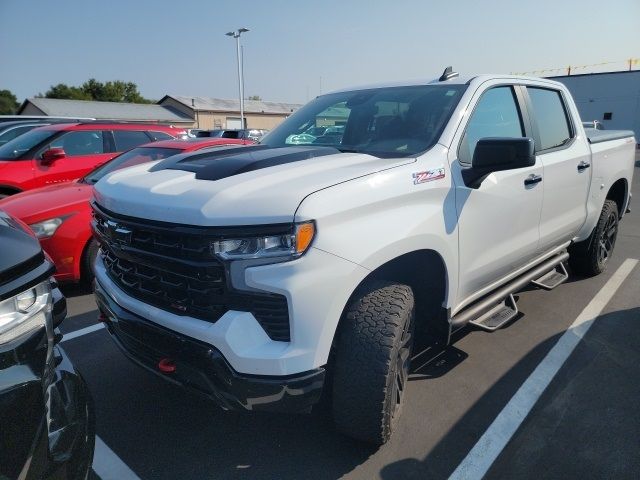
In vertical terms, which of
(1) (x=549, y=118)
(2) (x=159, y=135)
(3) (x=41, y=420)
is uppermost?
(1) (x=549, y=118)

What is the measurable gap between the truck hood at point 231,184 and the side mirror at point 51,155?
16.8 feet

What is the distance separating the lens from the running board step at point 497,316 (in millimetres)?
2934

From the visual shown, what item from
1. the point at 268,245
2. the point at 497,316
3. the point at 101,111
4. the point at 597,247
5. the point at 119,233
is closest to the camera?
the point at 268,245

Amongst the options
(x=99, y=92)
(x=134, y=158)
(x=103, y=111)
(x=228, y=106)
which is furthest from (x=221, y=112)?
(x=134, y=158)

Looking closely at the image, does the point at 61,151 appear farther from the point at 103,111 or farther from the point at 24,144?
the point at 103,111

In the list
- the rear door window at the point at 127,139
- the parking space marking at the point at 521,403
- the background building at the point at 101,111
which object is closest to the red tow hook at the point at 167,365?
the parking space marking at the point at 521,403

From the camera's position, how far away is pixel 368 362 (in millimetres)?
2160

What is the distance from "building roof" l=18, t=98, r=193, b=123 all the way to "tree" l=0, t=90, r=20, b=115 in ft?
50.7

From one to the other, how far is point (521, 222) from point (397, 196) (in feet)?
4.56

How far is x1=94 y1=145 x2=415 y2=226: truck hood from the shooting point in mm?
1933

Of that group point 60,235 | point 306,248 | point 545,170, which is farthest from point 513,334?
point 60,235

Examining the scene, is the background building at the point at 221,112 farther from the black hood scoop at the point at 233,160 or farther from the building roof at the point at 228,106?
the black hood scoop at the point at 233,160

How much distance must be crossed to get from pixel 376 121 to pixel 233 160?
1.15 metres

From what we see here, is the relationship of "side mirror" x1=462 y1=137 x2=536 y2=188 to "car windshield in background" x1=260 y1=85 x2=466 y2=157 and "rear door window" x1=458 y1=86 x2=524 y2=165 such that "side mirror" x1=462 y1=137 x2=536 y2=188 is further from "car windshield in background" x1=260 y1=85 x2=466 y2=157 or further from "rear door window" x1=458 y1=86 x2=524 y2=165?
"car windshield in background" x1=260 y1=85 x2=466 y2=157
